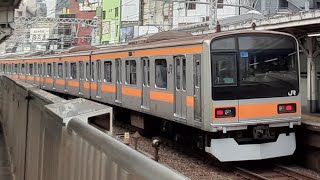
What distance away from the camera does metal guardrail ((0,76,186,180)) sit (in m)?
2.03

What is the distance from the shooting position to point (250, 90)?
32.6ft

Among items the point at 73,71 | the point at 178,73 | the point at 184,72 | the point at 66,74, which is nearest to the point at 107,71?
the point at 73,71

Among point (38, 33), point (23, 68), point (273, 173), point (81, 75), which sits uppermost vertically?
point (38, 33)

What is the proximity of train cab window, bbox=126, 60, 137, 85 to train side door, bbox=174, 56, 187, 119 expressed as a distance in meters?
3.01

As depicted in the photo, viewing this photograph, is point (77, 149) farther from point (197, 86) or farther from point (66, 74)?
point (66, 74)

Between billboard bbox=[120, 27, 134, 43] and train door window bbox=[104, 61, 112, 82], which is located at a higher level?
billboard bbox=[120, 27, 134, 43]

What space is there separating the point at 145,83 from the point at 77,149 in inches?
389

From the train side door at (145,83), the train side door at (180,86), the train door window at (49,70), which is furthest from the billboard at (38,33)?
the train side door at (180,86)

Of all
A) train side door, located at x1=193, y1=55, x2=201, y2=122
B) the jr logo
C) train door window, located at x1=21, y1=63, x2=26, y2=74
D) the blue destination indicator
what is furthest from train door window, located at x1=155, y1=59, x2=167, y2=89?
train door window, located at x1=21, y1=63, x2=26, y2=74

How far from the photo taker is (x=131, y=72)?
14.2 meters

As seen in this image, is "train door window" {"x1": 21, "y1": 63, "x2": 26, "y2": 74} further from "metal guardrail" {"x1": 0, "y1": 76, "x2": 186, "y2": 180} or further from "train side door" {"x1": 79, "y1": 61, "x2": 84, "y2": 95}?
"metal guardrail" {"x1": 0, "y1": 76, "x2": 186, "y2": 180}

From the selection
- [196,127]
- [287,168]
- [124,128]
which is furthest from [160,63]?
[124,128]

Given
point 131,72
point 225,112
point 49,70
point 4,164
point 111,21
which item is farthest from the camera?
point 111,21

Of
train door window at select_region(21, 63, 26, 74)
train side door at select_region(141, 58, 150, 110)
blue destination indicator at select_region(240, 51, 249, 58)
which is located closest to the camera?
blue destination indicator at select_region(240, 51, 249, 58)
